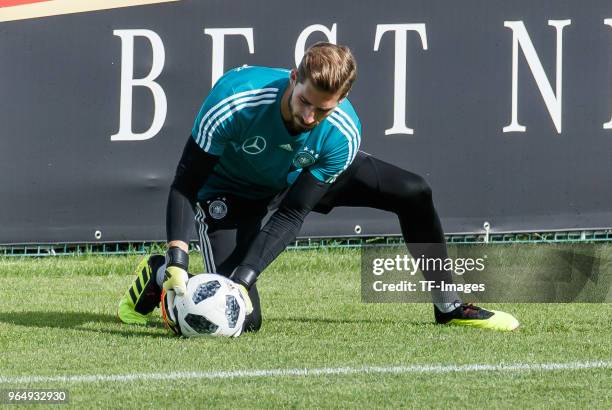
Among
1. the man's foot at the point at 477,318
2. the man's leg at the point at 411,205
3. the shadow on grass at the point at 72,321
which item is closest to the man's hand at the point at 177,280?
the shadow on grass at the point at 72,321

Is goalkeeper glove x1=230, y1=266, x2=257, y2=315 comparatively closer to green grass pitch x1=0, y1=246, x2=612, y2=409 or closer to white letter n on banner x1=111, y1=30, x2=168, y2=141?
green grass pitch x1=0, y1=246, x2=612, y2=409

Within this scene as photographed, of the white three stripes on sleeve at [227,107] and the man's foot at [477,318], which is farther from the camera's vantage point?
the man's foot at [477,318]

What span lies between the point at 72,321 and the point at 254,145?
1659 millimetres

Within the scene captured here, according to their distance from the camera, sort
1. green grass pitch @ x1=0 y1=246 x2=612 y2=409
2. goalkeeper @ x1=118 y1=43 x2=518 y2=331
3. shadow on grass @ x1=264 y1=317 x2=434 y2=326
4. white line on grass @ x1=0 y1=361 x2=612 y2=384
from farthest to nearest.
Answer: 1. shadow on grass @ x1=264 y1=317 x2=434 y2=326
2. goalkeeper @ x1=118 y1=43 x2=518 y2=331
3. white line on grass @ x1=0 y1=361 x2=612 y2=384
4. green grass pitch @ x1=0 y1=246 x2=612 y2=409

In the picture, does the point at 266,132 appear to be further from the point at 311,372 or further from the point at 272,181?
the point at 311,372

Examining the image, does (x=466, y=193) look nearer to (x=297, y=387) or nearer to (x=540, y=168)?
(x=540, y=168)

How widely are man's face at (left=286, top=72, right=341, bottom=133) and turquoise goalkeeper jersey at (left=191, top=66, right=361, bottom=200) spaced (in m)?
0.18

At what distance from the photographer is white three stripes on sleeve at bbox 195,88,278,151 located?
6.00 metres

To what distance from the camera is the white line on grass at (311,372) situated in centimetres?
518

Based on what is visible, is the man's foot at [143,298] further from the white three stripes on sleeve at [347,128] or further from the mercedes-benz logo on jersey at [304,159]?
the white three stripes on sleeve at [347,128]

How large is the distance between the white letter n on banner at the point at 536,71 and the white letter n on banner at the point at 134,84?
9.13 feet

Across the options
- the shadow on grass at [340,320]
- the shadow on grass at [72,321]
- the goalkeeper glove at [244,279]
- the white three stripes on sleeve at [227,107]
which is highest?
the white three stripes on sleeve at [227,107]

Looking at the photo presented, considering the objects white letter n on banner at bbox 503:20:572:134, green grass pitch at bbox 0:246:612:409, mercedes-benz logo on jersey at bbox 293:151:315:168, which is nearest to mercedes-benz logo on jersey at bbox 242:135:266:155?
mercedes-benz logo on jersey at bbox 293:151:315:168

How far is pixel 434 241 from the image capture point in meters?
6.90
